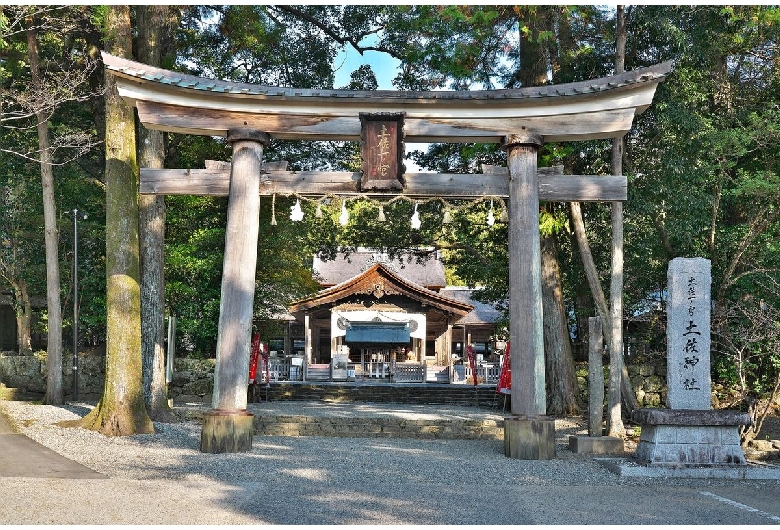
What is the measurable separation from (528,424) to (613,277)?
12.7 feet

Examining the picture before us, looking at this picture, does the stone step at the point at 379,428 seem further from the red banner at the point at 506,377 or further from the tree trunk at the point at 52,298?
the tree trunk at the point at 52,298

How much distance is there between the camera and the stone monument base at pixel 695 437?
30.3ft

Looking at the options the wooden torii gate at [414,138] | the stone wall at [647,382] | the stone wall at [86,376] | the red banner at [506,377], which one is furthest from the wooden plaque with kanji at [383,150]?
the stone wall at [86,376]

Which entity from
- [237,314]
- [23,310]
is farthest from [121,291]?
[23,310]

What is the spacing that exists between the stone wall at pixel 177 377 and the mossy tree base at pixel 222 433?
10.3 m

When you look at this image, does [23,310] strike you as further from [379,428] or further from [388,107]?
[388,107]

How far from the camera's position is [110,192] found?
1156 cm

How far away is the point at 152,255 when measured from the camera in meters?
14.0

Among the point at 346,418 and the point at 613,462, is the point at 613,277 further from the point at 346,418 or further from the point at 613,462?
the point at 346,418

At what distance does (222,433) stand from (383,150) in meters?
4.31

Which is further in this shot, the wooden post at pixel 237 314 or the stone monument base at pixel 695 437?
the wooden post at pixel 237 314

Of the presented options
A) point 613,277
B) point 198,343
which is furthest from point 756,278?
point 198,343

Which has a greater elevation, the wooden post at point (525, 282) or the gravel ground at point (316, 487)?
the wooden post at point (525, 282)

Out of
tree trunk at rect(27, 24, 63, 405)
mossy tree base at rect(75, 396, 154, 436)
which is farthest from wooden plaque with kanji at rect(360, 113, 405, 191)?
tree trunk at rect(27, 24, 63, 405)
